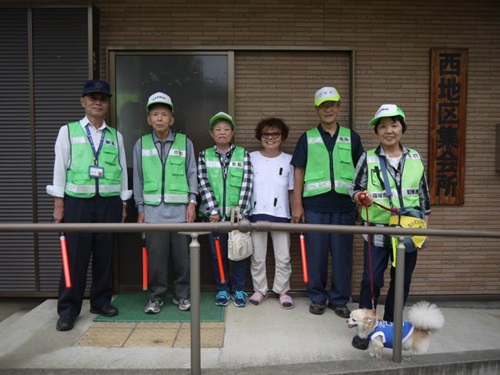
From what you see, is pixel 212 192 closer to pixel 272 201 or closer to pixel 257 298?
pixel 272 201

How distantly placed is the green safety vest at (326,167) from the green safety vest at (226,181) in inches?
25.1

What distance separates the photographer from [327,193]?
12.3 ft

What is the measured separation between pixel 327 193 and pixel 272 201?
534 millimetres

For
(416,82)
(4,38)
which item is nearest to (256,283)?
(416,82)

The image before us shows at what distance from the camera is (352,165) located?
12.5 ft

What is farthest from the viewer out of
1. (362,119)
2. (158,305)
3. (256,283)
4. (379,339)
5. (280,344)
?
(362,119)

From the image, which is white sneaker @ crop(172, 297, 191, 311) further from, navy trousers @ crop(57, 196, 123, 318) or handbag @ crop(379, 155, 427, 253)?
handbag @ crop(379, 155, 427, 253)

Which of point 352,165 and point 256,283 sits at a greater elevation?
point 352,165

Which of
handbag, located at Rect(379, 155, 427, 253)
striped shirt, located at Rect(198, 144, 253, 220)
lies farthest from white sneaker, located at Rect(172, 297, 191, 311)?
handbag, located at Rect(379, 155, 427, 253)

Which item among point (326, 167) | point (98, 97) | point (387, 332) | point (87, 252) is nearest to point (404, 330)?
point (387, 332)

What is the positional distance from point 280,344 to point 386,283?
6.09 ft

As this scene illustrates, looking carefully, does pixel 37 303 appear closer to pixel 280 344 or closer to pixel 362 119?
pixel 280 344

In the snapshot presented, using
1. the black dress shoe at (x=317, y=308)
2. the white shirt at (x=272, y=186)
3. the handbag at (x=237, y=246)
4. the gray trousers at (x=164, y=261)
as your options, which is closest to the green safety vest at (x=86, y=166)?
the gray trousers at (x=164, y=261)

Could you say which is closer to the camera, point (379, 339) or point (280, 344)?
point (379, 339)
